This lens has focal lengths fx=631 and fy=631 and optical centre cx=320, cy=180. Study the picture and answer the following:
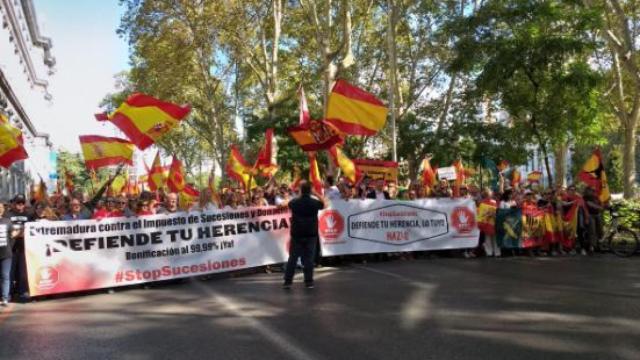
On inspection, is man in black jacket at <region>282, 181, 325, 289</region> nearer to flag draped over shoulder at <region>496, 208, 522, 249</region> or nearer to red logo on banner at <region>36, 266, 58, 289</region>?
red logo on banner at <region>36, 266, 58, 289</region>

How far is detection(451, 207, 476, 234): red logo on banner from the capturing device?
13914 mm

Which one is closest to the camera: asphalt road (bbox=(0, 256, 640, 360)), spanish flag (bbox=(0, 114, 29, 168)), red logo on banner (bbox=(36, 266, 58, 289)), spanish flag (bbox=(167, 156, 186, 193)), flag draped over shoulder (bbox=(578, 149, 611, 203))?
asphalt road (bbox=(0, 256, 640, 360))

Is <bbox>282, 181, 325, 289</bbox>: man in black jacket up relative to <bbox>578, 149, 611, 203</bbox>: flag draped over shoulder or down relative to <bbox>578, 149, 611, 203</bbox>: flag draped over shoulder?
down

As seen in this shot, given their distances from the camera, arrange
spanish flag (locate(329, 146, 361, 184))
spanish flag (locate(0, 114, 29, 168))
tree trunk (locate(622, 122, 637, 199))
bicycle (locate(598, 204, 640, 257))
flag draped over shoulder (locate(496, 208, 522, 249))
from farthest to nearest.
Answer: tree trunk (locate(622, 122, 637, 199)) < spanish flag (locate(329, 146, 361, 184)) < flag draped over shoulder (locate(496, 208, 522, 249)) < bicycle (locate(598, 204, 640, 257)) < spanish flag (locate(0, 114, 29, 168))

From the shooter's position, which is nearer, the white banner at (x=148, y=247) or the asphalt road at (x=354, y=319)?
the asphalt road at (x=354, y=319)

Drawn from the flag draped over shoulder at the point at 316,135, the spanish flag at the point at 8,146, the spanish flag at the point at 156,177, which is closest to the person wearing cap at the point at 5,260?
the spanish flag at the point at 8,146

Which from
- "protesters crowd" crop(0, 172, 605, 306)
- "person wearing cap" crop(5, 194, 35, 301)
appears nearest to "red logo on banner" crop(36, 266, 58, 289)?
"person wearing cap" crop(5, 194, 35, 301)

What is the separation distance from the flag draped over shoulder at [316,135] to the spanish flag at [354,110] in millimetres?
188

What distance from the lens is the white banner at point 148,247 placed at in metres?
9.53

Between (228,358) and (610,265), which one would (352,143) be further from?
(228,358)

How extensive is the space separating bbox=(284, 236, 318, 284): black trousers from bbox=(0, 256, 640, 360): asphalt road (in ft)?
0.72

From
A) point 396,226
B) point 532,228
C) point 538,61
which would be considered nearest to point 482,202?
point 532,228

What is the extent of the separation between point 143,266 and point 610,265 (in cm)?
837

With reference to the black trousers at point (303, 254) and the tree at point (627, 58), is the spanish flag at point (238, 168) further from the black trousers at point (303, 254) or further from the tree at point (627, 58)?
the tree at point (627, 58)
